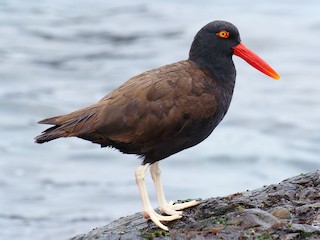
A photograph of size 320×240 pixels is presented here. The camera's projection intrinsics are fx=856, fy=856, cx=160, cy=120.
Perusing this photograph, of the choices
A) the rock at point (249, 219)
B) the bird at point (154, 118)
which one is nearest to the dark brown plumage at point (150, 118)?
the bird at point (154, 118)

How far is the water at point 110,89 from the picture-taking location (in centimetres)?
1512

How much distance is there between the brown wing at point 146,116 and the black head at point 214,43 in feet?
1.49

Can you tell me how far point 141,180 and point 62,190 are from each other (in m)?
8.32

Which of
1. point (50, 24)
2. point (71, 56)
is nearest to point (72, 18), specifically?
point (50, 24)

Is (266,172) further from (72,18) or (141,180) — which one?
(72,18)

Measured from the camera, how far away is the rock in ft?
21.3

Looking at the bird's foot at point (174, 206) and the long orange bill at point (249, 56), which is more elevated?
the long orange bill at point (249, 56)

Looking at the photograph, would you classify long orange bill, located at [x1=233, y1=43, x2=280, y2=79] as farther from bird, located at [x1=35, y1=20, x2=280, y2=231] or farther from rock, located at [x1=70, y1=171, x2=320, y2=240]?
rock, located at [x1=70, y1=171, x2=320, y2=240]

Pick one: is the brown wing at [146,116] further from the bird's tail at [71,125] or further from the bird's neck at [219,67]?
the bird's neck at [219,67]

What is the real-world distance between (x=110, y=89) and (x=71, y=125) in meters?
13.1

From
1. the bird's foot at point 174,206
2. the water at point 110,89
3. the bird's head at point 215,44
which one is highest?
the water at point 110,89

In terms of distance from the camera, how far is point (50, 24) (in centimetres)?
2544

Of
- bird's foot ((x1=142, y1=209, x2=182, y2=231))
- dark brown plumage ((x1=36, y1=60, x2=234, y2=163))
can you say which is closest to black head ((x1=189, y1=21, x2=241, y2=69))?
dark brown plumage ((x1=36, y1=60, x2=234, y2=163))

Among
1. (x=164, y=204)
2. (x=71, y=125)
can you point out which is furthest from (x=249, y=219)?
(x=71, y=125)
